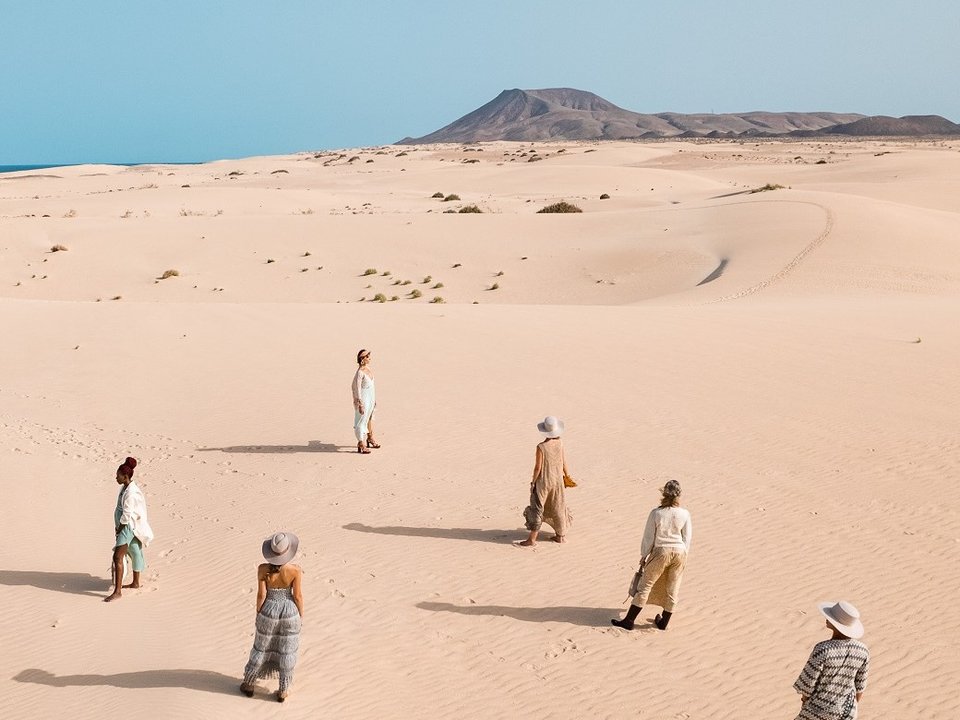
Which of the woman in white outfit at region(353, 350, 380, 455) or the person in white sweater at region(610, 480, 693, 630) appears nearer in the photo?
the person in white sweater at region(610, 480, 693, 630)

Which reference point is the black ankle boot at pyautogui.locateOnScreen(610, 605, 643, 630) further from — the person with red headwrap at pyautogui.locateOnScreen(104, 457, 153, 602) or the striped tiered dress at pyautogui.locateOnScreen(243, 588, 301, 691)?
the person with red headwrap at pyautogui.locateOnScreen(104, 457, 153, 602)

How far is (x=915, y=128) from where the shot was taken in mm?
149375

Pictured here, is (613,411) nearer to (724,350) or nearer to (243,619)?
(724,350)

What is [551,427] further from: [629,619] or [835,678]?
[835,678]

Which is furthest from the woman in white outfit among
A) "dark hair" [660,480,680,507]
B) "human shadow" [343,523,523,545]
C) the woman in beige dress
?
Result: "dark hair" [660,480,680,507]

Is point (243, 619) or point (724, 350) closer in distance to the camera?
point (243, 619)

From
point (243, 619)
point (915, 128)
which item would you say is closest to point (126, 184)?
point (243, 619)

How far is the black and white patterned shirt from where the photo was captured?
18.4ft

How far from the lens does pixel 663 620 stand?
8000mm

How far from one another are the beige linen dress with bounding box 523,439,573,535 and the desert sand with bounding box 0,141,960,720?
0.38m

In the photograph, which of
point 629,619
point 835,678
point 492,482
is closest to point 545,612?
point 629,619

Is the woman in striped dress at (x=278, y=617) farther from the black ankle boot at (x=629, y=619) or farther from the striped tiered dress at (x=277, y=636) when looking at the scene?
the black ankle boot at (x=629, y=619)

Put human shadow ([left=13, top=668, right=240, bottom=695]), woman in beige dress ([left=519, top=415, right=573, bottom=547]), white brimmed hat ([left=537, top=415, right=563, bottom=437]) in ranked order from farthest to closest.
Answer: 1. woman in beige dress ([left=519, top=415, right=573, bottom=547])
2. white brimmed hat ([left=537, top=415, right=563, bottom=437])
3. human shadow ([left=13, top=668, right=240, bottom=695])

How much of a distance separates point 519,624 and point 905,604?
3.50 meters
